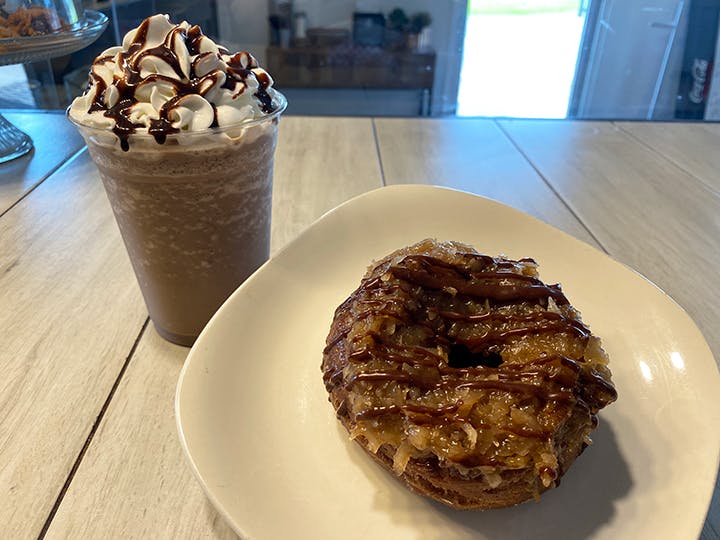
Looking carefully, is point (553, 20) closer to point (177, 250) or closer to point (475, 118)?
point (475, 118)

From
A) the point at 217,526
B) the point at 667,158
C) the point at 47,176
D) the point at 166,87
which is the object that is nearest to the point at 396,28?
the point at 667,158

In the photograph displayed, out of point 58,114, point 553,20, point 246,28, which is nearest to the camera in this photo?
point 58,114

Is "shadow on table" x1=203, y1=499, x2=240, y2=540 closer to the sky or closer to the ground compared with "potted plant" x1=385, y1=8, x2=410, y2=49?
closer to the ground

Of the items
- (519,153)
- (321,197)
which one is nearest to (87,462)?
(321,197)

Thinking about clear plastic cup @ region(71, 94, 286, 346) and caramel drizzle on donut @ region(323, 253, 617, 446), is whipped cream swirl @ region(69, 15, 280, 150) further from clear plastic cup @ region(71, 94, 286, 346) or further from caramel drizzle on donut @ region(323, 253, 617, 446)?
caramel drizzle on donut @ region(323, 253, 617, 446)

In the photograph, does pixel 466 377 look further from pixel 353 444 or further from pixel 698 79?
pixel 698 79

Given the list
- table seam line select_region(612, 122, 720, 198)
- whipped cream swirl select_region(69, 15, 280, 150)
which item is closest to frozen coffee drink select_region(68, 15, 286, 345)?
whipped cream swirl select_region(69, 15, 280, 150)

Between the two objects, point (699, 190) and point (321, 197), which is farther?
point (699, 190)

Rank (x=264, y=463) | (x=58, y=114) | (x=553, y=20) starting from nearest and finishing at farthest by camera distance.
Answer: (x=264, y=463)
(x=58, y=114)
(x=553, y=20)
